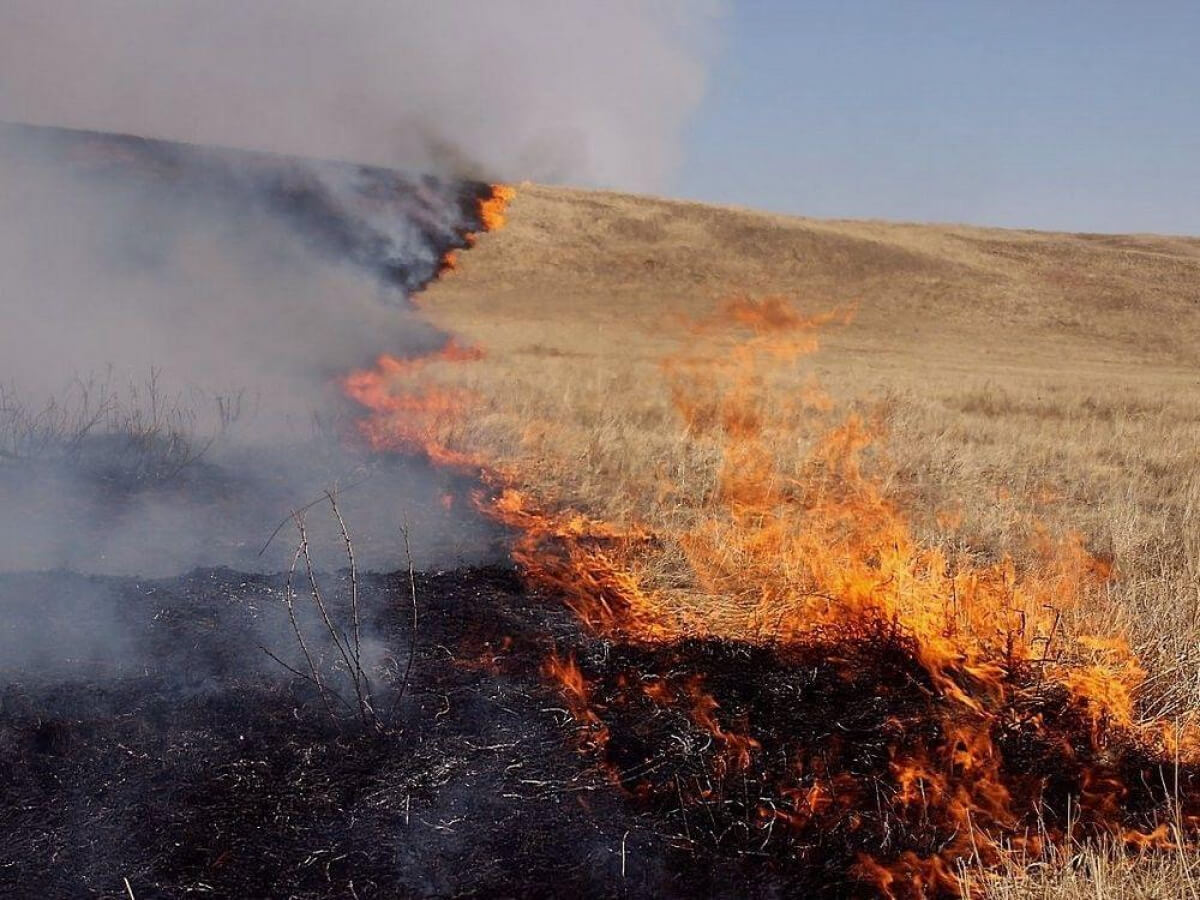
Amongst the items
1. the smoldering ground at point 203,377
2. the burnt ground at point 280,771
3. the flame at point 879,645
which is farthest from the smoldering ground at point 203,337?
the burnt ground at point 280,771

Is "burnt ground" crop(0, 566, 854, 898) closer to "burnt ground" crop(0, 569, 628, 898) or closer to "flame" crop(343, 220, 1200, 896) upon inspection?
"burnt ground" crop(0, 569, 628, 898)

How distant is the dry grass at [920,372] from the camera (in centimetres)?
707

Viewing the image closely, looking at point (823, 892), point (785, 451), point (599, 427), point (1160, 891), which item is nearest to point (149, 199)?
point (599, 427)

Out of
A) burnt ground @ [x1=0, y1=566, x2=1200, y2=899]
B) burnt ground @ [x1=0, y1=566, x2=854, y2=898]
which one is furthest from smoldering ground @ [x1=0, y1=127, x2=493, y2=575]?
burnt ground @ [x1=0, y1=566, x2=1200, y2=899]

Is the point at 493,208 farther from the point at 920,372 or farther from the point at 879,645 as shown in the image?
the point at 920,372

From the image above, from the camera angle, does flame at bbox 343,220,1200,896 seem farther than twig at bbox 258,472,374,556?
No

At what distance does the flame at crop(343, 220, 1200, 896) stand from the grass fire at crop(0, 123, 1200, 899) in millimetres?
24

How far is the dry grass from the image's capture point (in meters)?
7.07

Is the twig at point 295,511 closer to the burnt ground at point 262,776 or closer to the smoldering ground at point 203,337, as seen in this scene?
the smoldering ground at point 203,337

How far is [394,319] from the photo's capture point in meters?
10.9

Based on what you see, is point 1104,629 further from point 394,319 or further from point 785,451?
point 394,319

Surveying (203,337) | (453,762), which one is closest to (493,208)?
(203,337)

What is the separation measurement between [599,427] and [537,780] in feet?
22.9

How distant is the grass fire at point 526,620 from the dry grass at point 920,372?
0.29ft
